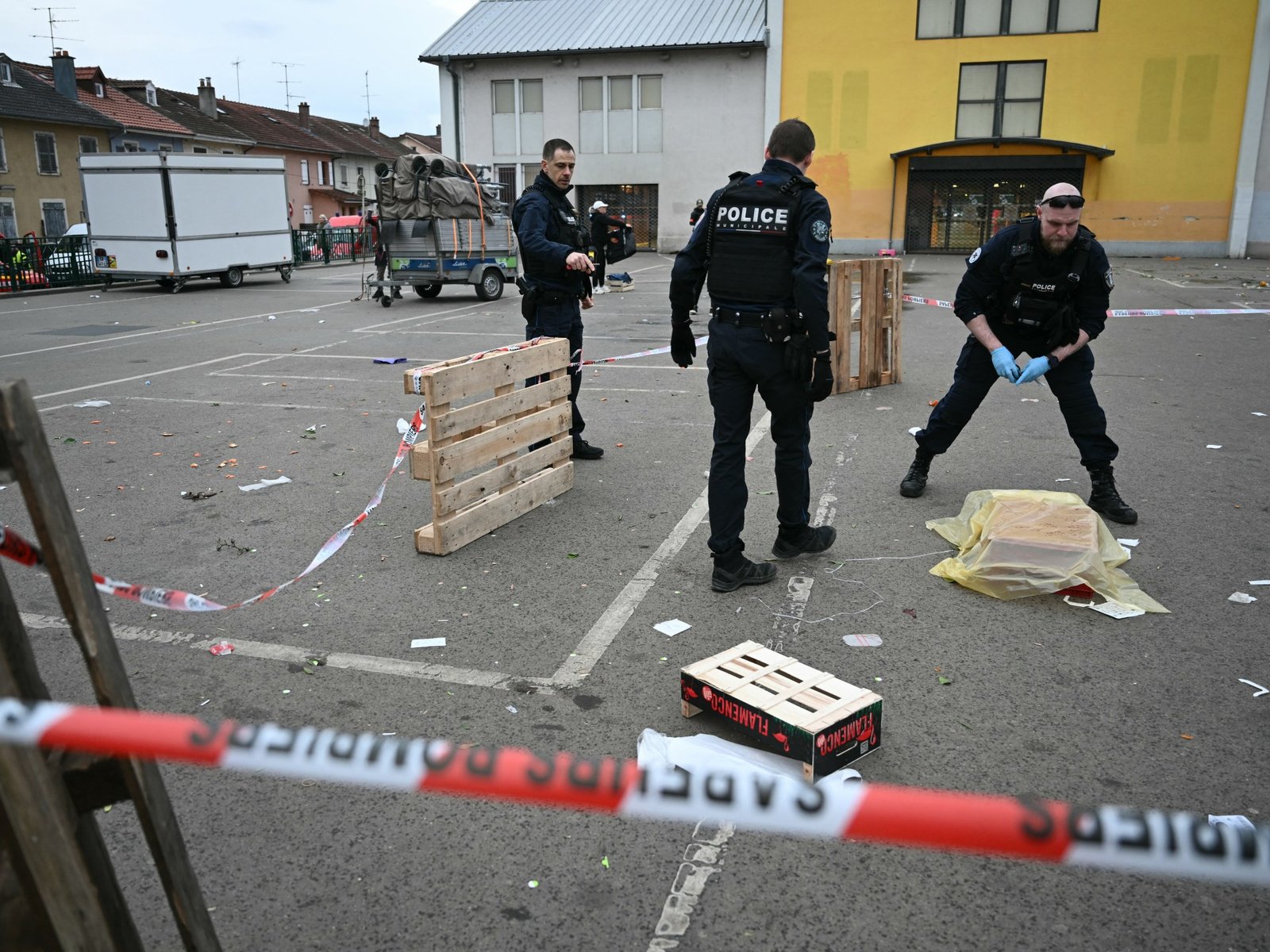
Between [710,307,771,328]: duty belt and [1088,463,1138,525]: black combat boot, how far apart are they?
2609mm

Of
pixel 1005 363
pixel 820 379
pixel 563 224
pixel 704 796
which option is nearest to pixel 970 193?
pixel 563 224

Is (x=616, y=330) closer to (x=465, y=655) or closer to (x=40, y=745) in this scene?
(x=465, y=655)

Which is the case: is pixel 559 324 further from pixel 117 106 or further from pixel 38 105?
pixel 117 106

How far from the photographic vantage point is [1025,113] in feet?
106

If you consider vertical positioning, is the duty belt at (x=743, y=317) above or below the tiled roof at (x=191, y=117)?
below

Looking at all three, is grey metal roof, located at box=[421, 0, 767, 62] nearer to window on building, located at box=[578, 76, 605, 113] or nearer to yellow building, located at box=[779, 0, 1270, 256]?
window on building, located at box=[578, 76, 605, 113]

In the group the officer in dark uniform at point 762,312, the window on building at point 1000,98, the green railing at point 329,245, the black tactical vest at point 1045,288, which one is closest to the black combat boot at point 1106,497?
the black tactical vest at point 1045,288

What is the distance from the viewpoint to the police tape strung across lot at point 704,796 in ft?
4.76

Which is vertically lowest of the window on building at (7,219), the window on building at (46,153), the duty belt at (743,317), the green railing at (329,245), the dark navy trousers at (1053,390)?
the dark navy trousers at (1053,390)

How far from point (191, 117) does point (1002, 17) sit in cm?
4180

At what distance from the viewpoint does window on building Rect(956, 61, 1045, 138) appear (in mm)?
31906

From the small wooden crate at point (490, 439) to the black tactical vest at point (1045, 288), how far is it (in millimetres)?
2853

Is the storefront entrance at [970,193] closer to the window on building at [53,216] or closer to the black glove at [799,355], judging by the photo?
the black glove at [799,355]

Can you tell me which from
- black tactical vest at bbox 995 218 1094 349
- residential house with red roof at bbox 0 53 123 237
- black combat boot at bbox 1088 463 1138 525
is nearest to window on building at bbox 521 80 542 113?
residential house with red roof at bbox 0 53 123 237
